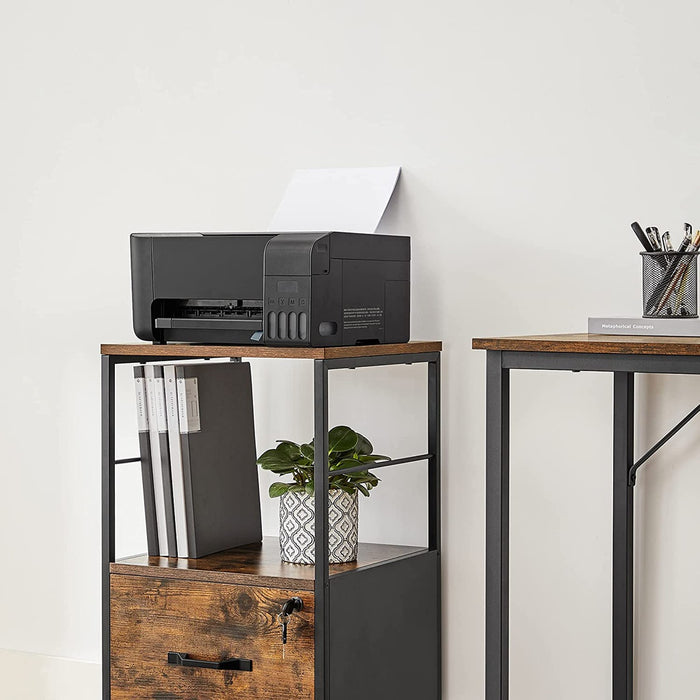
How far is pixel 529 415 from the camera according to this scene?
2.51m

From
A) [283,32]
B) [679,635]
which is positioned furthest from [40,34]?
[679,635]

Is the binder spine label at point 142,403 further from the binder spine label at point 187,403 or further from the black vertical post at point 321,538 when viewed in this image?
the black vertical post at point 321,538

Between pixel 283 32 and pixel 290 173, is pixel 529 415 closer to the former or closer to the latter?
pixel 290 173

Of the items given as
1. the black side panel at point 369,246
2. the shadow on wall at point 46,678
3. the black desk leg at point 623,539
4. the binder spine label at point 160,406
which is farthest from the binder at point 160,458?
the black desk leg at point 623,539

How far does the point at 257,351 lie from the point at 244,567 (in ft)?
1.48

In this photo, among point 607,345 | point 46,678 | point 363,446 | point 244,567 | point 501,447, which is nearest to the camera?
point 607,345

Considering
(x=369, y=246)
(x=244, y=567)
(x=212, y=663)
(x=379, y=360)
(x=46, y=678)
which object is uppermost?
(x=369, y=246)

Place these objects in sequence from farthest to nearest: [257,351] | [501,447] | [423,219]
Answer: [423,219]
[257,351]
[501,447]

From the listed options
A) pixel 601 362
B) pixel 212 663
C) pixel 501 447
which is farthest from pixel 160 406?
pixel 601 362

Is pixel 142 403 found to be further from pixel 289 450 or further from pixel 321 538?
pixel 321 538

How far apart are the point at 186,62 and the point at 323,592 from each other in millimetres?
1421

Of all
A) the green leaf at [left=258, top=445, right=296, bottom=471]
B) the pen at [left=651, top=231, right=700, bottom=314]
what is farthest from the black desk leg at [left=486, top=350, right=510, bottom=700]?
the green leaf at [left=258, top=445, right=296, bottom=471]

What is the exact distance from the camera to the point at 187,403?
2.36 m

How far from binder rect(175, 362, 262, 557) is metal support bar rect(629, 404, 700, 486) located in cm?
83
